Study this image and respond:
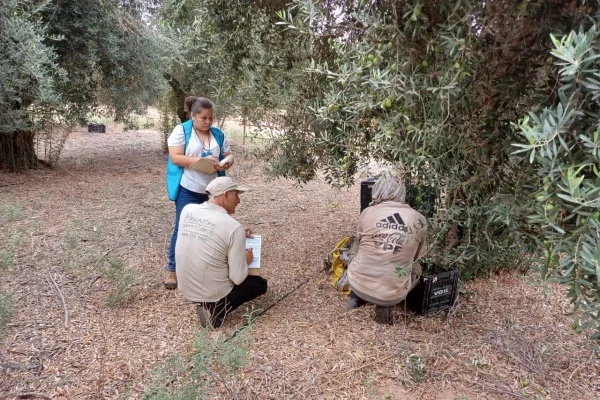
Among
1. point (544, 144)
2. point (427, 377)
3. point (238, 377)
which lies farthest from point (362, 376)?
point (544, 144)

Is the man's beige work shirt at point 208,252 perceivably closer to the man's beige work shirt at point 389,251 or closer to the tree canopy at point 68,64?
the man's beige work shirt at point 389,251

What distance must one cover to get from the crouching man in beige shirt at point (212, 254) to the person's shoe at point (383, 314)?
1.15 metres

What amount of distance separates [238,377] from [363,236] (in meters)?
1.51

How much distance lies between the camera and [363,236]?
11.4 feet

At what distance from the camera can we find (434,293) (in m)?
3.57

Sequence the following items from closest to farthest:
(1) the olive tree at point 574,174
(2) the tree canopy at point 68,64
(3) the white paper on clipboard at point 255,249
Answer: (1) the olive tree at point 574,174 → (3) the white paper on clipboard at point 255,249 → (2) the tree canopy at point 68,64

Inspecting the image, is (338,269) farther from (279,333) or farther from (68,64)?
(68,64)

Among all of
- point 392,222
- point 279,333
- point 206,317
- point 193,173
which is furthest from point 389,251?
point 193,173

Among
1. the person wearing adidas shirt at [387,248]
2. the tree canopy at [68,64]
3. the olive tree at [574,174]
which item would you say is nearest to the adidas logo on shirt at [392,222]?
the person wearing adidas shirt at [387,248]

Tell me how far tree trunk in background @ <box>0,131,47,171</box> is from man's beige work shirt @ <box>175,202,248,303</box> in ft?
22.6

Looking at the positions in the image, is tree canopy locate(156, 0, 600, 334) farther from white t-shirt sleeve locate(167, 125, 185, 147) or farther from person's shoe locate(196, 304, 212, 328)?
person's shoe locate(196, 304, 212, 328)

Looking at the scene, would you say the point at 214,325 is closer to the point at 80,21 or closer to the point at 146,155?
the point at 80,21

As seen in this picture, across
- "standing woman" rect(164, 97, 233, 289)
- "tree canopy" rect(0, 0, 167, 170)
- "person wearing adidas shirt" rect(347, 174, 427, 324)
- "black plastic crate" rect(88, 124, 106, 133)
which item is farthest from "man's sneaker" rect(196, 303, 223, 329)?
"black plastic crate" rect(88, 124, 106, 133)

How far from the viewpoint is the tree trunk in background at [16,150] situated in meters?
8.22
